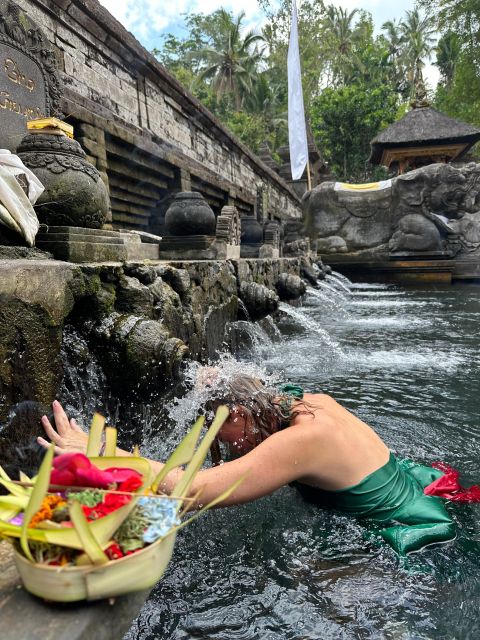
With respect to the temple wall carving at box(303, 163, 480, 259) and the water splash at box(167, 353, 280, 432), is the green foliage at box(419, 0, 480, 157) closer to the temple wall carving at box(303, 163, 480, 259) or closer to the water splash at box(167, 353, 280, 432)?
the temple wall carving at box(303, 163, 480, 259)

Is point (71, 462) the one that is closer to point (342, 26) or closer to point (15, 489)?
point (15, 489)

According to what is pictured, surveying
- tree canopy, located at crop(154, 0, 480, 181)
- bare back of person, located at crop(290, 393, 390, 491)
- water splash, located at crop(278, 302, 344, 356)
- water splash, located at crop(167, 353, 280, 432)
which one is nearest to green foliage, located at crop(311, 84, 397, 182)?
tree canopy, located at crop(154, 0, 480, 181)

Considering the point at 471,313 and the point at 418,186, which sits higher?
the point at 418,186

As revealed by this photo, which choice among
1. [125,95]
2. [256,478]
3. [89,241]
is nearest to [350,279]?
[125,95]

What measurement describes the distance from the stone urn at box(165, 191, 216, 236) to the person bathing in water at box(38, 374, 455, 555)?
385 cm

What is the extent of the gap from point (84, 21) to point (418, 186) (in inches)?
460

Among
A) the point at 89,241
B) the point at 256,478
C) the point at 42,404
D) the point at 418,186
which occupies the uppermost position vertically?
the point at 418,186

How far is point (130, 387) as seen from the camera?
2590 millimetres

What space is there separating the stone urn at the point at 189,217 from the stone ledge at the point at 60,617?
4.86 metres

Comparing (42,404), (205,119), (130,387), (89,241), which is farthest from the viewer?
(205,119)

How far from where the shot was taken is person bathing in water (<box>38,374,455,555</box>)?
1.62m

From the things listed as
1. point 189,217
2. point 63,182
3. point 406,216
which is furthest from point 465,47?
point 63,182

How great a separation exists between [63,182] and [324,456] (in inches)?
96.5

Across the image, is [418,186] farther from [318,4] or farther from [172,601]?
[318,4]
